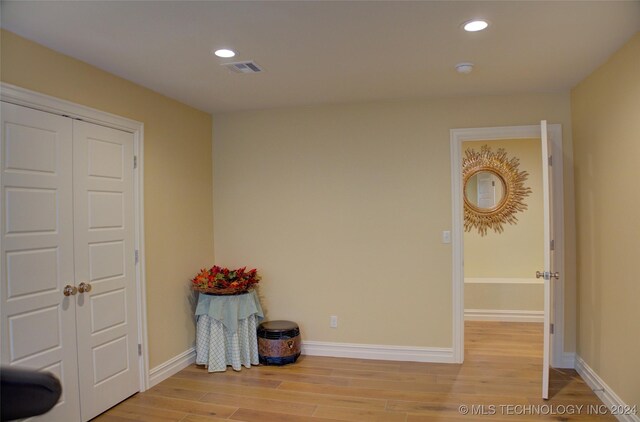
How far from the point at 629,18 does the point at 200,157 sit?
3489 mm

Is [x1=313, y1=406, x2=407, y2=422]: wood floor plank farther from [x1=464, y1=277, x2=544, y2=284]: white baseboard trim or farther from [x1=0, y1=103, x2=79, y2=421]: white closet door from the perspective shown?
[x1=464, y1=277, x2=544, y2=284]: white baseboard trim

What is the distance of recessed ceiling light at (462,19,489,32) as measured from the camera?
2289 millimetres

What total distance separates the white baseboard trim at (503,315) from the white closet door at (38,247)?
14.6ft

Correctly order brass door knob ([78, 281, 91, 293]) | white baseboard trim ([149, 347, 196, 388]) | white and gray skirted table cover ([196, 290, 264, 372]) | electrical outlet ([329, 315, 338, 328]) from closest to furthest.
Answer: brass door knob ([78, 281, 91, 293]) → white baseboard trim ([149, 347, 196, 388]) → white and gray skirted table cover ([196, 290, 264, 372]) → electrical outlet ([329, 315, 338, 328])

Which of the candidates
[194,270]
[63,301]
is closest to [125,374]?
[63,301]

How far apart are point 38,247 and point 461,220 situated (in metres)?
3.25

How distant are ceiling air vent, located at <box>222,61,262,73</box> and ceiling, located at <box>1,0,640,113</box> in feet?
0.23

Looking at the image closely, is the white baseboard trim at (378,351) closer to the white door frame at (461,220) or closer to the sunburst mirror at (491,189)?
the white door frame at (461,220)

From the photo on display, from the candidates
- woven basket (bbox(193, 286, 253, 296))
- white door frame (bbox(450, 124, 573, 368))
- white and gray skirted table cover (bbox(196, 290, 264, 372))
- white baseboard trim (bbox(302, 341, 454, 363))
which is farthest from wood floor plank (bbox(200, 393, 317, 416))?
white door frame (bbox(450, 124, 573, 368))

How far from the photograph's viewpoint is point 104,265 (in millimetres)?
2990

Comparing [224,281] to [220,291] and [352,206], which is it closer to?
[220,291]

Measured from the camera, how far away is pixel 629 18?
7.40 feet

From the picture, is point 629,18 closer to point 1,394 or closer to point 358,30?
point 358,30

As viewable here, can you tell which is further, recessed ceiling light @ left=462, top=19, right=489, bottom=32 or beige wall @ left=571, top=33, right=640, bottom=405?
beige wall @ left=571, top=33, right=640, bottom=405
